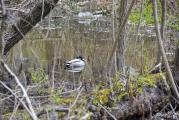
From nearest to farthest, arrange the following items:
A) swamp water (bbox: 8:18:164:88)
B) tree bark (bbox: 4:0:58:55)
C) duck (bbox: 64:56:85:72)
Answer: tree bark (bbox: 4:0:58:55), swamp water (bbox: 8:18:164:88), duck (bbox: 64:56:85:72)

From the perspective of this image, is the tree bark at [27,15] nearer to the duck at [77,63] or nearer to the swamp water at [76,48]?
the swamp water at [76,48]

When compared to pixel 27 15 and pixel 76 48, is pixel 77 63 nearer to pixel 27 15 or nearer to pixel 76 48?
pixel 76 48

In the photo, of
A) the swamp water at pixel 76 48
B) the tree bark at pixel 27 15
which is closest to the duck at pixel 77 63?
the swamp water at pixel 76 48

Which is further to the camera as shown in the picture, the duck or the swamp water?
the duck

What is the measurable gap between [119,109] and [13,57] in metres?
4.18

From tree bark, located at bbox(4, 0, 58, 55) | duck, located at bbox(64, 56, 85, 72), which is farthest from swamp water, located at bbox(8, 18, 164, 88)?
tree bark, located at bbox(4, 0, 58, 55)

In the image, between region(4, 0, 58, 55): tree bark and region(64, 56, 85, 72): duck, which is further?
region(64, 56, 85, 72): duck

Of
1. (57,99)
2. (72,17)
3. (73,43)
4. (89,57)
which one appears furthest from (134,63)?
(72,17)

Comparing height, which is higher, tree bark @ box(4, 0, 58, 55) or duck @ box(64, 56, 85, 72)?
tree bark @ box(4, 0, 58, 55)

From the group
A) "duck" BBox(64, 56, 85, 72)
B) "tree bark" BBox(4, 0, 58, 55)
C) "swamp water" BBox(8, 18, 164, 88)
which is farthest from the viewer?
"duck" BBox(64, 56, 85, 72)

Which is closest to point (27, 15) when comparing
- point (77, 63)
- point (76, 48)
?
point (77, 63)

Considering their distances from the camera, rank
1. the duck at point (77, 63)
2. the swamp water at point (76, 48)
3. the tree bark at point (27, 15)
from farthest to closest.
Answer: the duck at point (77, 63)
the swamp water at point (76, 48)
the tree bark at point (27, 15)

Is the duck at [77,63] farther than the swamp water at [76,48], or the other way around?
the duck at [77,63]

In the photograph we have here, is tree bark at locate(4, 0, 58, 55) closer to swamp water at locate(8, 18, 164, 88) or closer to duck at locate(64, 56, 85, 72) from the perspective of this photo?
swamp water at locate(8, 18, 164, 88)
